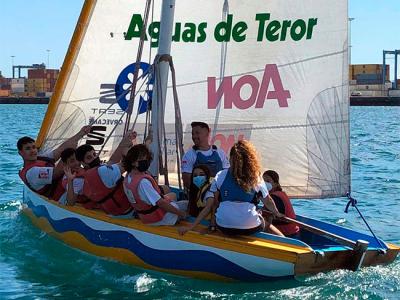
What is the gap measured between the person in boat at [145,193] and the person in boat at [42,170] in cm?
144

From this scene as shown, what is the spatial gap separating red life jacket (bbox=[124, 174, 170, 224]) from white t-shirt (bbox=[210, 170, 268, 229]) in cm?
55

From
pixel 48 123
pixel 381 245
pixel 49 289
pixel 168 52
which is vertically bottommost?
pixel 49 289

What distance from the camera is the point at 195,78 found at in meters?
7.41

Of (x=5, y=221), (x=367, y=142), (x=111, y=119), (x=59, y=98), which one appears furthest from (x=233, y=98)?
(x=367, y=142)

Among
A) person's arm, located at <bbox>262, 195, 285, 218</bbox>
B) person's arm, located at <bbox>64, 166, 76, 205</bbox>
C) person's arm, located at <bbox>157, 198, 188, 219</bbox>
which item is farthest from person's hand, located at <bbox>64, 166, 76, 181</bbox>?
person's arm, located at <bbox>262, 195, 285, 218</bbox>

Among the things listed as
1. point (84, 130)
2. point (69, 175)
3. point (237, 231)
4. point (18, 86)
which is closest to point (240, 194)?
point (237, 231)

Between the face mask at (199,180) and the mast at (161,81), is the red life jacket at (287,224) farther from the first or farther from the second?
the mast at (161,81)

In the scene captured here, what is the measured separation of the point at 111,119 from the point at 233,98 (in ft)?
4.28

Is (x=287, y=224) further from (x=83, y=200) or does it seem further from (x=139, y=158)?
(x=83, y=200)

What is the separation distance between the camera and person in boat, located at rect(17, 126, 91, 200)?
7383 mm

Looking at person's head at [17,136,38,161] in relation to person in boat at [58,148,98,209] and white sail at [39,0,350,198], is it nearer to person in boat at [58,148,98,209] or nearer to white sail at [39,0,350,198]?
person in boat at [58,148,98,209]

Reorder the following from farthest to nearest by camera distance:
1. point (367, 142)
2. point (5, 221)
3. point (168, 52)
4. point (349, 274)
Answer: point (367, 142)
point (5, 221)
point (168, 52)
point (349, 274)

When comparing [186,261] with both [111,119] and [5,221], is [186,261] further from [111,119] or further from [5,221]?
[5,221]

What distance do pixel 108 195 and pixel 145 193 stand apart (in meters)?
0.57
